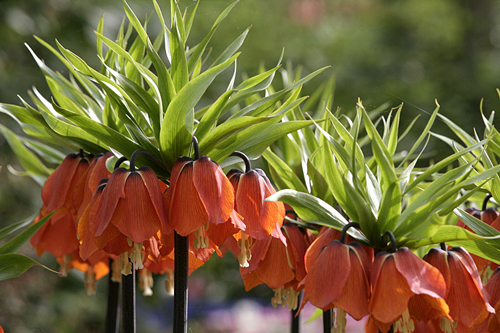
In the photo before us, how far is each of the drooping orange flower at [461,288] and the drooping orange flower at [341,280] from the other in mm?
110

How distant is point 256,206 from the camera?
0.72 metres

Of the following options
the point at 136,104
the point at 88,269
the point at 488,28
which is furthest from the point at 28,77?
the point at 488,28

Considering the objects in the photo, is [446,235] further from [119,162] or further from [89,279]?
[89,279]

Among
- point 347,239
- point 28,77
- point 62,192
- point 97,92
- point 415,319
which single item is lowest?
point 415,319

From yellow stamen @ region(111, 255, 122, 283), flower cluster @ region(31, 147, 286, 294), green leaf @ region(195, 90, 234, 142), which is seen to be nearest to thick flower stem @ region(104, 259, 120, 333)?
yellow stamen @ region(111, 255, 122, 283)

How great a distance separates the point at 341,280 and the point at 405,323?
11 cm

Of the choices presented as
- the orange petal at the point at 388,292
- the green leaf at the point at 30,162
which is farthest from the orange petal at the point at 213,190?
the green leaf at the point at 30,162

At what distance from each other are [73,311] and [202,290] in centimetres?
82

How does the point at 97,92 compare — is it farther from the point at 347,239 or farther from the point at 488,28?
the point at 488,28

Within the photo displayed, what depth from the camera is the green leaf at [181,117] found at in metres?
0.65

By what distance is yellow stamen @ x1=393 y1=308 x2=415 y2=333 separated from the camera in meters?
0.63

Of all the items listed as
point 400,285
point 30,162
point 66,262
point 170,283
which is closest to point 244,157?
point 400,285

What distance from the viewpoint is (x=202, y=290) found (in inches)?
125

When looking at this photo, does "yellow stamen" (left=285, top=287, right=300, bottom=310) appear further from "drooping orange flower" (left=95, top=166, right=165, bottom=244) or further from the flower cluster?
"drooping orange flower" (left=95, top=166, right=165, bottom=244)
